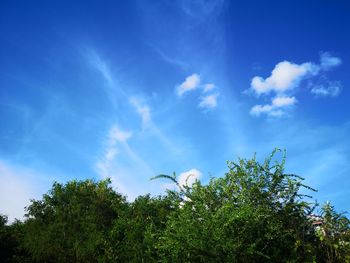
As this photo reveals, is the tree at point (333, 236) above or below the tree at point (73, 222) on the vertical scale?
below

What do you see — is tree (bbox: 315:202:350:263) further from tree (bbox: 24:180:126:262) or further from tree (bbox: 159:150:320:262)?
tree (bbox: 24:180:126:262)

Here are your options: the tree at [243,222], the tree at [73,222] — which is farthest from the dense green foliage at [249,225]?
the tree at [73,222]

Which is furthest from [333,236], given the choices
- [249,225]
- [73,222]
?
[73,222]

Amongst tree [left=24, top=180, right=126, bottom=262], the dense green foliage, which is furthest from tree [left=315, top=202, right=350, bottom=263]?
tree [left=24, top=180, right=126, bottom=262]

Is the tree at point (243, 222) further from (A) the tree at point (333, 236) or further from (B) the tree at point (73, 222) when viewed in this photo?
(B) the tree at point (73, 222)

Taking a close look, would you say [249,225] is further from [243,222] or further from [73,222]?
[73,222]

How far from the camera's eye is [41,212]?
42781 mm

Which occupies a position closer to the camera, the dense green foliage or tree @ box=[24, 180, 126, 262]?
the dense green foliage

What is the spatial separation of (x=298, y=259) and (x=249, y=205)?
3.13m

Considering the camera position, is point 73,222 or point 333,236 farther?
point 73,222

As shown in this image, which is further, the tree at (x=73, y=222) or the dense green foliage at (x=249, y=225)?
the tree at (x=73, y=222)

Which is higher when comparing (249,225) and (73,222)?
(73,222)

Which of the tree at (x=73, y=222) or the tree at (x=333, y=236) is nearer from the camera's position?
the tree at (x=333, y=236)

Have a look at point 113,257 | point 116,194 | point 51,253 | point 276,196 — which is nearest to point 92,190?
point 116,194
